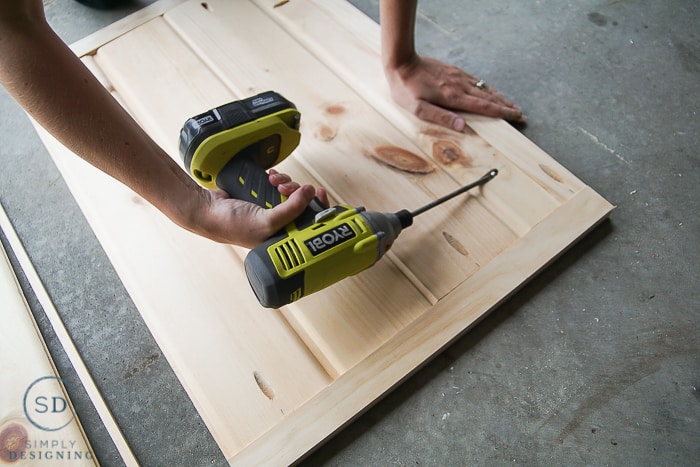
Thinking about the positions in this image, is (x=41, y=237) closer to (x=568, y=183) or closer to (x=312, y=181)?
(x=312, y=181)

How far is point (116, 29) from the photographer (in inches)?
64.6

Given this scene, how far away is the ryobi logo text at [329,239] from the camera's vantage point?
98 centimetres

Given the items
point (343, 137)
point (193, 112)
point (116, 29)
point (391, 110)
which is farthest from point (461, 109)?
point (116, 29)

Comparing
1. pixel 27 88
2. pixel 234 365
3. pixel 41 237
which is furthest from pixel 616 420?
pixel 41 237

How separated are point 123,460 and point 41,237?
0.63 m

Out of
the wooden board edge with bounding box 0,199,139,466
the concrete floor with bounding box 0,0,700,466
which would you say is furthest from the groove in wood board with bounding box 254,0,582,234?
the wooden board edge with bounding box 0,199,139,466

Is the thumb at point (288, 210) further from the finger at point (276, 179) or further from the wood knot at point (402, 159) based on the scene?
the wood knot at point (402, 159)

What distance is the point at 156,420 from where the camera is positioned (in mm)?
1146

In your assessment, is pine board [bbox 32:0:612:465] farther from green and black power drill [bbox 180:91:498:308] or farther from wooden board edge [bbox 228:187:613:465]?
green and black power drill [bbox 180:91:498:308]

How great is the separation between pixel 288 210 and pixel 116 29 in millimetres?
1024

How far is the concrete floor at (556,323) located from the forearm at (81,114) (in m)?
0.40

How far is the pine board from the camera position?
3.54 feet

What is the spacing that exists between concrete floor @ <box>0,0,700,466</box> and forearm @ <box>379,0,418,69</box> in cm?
32

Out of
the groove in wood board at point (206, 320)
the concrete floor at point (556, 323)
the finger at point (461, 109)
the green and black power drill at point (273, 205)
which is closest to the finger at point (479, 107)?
the finger at point (461, 109)
